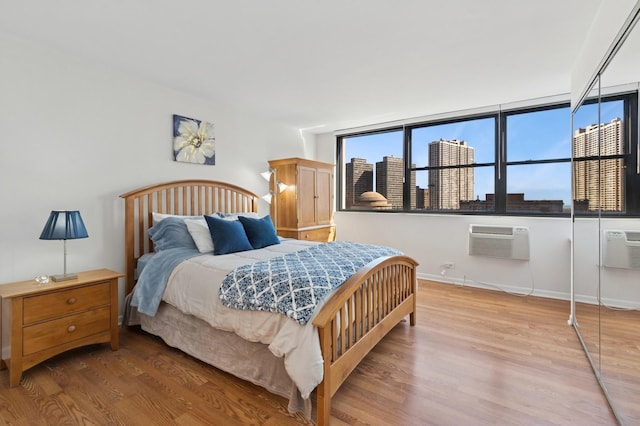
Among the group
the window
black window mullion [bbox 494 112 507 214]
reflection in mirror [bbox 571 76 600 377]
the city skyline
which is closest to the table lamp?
reflection in mirror [bbox 571 76 600 377]

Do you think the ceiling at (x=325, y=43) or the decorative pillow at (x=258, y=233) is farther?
the decorative pillow at (x=258, y=233)

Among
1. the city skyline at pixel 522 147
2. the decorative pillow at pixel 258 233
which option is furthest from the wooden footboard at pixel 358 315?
the city skyline at pixel 522 147

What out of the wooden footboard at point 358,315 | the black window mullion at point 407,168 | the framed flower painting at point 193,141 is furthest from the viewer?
the black window mullion at point 407,168

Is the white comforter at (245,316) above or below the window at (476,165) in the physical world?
below

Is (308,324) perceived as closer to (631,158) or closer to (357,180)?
(631,158)

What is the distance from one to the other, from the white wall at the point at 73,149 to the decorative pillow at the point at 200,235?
0.70m

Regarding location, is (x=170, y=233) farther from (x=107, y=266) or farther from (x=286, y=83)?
(x=286, y=83)

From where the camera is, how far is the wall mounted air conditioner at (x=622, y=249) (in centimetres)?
162

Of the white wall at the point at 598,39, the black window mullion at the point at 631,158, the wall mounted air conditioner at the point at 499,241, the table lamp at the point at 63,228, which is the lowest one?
the wall mounted air conditioner at the point at 499,241

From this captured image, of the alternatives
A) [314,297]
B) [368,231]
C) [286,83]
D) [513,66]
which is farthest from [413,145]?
[314,297]

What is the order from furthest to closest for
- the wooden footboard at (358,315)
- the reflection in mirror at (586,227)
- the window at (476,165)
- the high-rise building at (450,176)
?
the high-rise building at (450,176)
the window at (476,165)
the reflection in mirror at (586,227)
the wooden footboard at (358,315)

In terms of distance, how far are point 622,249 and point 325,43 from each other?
2309 millimetres

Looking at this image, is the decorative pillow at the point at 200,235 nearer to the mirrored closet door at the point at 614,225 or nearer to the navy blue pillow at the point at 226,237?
the navy blue pillow at the point at 226,237

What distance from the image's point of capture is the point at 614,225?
1852mm
